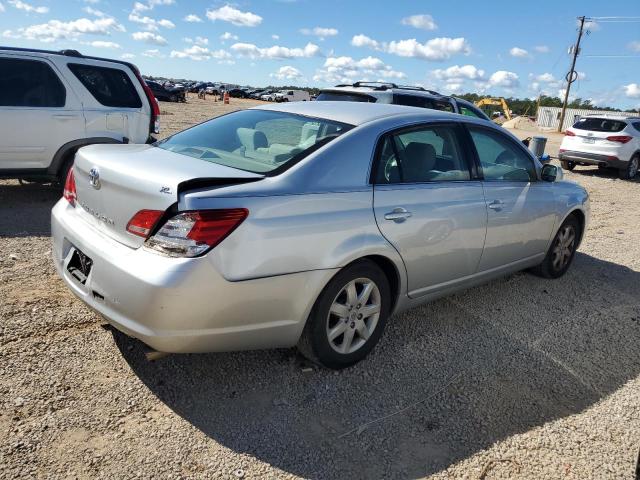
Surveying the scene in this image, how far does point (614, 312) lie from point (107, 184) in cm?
427

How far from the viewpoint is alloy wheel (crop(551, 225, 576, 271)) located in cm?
529

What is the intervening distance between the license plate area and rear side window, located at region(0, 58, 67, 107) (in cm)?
435

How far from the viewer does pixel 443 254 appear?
12.2 feet

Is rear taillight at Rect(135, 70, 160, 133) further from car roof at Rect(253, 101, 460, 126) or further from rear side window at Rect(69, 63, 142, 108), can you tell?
car roof at Rect(253, 101, 460, 126)

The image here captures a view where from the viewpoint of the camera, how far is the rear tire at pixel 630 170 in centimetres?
1418

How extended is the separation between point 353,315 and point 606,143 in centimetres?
1321

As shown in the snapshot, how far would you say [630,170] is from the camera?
565 inches

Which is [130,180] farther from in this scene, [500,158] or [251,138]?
[500,158]

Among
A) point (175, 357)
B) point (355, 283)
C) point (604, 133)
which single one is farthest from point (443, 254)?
point (604, 133)

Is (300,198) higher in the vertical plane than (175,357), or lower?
higher

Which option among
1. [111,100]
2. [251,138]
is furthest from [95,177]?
[111,100]

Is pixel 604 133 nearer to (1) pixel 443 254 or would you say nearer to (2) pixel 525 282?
(2) pixel 525 282

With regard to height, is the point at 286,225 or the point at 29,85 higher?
the point at 29,85

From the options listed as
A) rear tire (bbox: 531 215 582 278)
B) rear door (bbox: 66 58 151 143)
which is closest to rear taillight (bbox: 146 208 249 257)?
rear tire (bbox: 531 215 582 278)
